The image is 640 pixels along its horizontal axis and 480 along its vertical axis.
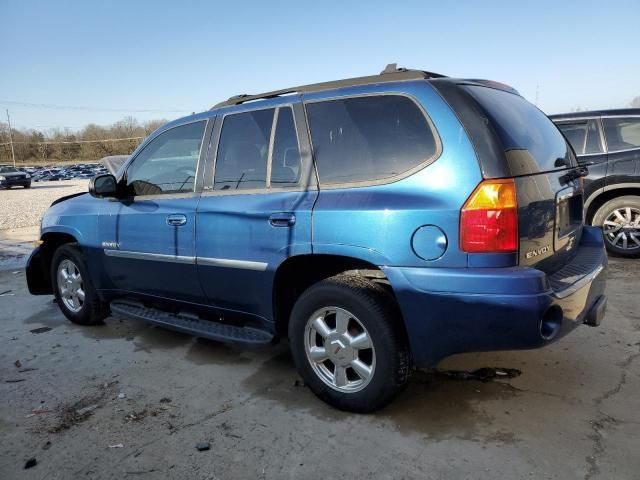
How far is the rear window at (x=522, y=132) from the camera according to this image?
2.46 metres

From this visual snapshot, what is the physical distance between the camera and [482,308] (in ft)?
7.50

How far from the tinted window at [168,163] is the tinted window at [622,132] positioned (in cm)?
539

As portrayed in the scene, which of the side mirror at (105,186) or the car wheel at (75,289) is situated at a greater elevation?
the side mirror at (105,186)

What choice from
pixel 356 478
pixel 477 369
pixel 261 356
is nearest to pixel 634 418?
pixel 477 369

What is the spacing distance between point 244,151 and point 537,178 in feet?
6.01

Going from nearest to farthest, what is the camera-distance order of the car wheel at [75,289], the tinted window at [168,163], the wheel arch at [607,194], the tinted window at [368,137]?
the tinted window at [368,137], the tinted window at [168,163], the car wheel at [75,289], the wheel arch at [607,194]

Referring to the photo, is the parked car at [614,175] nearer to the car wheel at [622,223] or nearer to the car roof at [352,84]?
the car wheel at [622,223]

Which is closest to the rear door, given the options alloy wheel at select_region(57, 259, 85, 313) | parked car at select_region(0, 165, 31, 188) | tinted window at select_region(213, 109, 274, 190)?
tinted window at select_region(213, 109, 274, 190)

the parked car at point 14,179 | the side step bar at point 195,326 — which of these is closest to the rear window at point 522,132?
the side step bar at point 195,326

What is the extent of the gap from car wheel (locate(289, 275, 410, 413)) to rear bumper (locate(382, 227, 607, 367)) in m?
0.14

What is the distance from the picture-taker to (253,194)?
10.1 ft

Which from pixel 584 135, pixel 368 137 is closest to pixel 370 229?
pixel 368 137

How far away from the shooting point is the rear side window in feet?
20.9

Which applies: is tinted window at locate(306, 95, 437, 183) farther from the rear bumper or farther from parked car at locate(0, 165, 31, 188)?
parked car at locate(0, 165, 31, 188)
